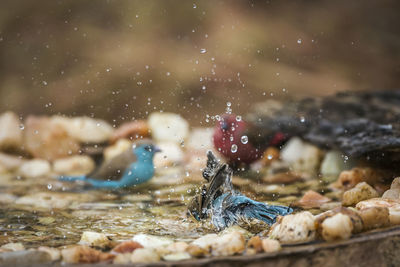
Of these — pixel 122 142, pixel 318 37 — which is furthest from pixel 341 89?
pixel 122 142

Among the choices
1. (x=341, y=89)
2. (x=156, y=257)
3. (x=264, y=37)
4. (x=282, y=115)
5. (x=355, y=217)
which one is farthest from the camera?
(x=264, y=37)

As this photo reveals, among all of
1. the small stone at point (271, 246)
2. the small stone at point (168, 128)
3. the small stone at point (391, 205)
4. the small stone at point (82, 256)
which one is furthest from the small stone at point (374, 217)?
the small stone at point (168, 128)

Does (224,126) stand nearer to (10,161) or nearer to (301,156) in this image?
(301,156)

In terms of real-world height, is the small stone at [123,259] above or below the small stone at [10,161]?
below

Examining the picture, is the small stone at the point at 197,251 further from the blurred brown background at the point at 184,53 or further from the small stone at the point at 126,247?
the blurred brown background at the point at 184,53

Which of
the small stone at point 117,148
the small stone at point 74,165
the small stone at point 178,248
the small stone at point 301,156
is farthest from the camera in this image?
the small stone at point 117,148

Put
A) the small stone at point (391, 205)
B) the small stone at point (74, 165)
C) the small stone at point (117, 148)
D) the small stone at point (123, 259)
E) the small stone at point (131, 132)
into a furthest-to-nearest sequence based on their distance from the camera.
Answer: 1. the small stone at point (131, 132)
2. the small stone at point (117, 148)
3. the small stone at point (74, 165)
4. the small stone at point (391, 205)
5. the small stone at point (123, 259)

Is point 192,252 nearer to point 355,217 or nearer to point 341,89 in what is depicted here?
A: point 355,217

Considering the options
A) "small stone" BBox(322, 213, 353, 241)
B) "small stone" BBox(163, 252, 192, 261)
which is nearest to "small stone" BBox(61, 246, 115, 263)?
"small stone" BBox(163, 252, 192, 261)

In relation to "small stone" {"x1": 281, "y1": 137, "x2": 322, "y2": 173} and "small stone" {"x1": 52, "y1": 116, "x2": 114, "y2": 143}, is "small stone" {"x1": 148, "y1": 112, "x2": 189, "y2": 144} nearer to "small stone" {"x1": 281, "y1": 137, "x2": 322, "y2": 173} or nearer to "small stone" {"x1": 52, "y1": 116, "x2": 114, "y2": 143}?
"small stone" {"x1": 52, "y1": 116, "x2": 114, "y2": 143}
